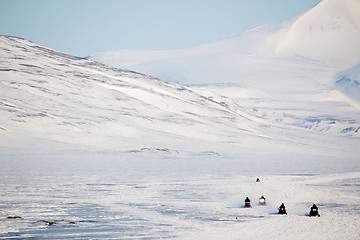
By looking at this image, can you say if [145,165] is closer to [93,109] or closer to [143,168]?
[143,168]

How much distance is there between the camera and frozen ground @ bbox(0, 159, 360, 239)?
24.4 metres

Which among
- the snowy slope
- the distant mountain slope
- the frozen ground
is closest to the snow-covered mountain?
the distant mountain slope

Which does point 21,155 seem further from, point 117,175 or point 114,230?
point 114,230

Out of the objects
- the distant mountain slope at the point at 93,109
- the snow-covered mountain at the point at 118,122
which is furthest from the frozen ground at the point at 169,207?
the distant mountain slope at the point at 93,109

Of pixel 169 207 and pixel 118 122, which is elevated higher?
pixel 118 122

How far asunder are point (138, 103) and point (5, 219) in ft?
454

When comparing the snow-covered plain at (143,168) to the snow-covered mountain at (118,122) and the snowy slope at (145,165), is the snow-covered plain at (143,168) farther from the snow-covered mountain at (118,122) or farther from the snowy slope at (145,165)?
the snow-covered mountain at (118,122)

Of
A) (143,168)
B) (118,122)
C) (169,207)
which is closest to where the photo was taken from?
(169,207)

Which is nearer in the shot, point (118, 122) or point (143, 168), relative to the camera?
point (143, 168)

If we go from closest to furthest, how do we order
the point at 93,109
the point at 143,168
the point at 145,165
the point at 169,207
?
1. the point at 169,207
2. the point at 143,168
3. the point at 145,165
4. the point at 93,109

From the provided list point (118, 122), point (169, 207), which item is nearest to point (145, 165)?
point (169, 207)

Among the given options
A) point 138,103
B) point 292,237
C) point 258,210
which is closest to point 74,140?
point 138,103

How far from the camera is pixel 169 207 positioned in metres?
33.0

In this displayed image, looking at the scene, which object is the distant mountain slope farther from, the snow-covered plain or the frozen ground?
the frozen ground
